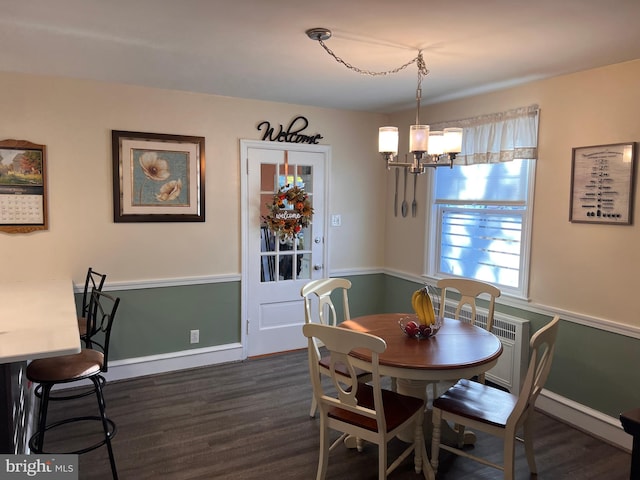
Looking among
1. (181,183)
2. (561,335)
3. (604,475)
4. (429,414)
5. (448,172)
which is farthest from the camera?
(448,172)

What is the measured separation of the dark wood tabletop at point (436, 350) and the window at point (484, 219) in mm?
906

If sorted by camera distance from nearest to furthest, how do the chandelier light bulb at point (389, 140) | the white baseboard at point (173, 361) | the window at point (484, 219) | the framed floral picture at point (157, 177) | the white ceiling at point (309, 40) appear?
the white ceiling at point (309, 40) → the chandelier light bulb at point (389, 140) → the window at point (484, 219) → the framed floral picture at point (157, 177) → the white baseboard at point (173, 361)

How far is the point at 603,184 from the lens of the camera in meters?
2.95

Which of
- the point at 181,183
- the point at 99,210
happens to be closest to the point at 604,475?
the point at 181,183

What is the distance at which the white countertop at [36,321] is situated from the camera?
183 centimetres

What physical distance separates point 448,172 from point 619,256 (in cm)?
164

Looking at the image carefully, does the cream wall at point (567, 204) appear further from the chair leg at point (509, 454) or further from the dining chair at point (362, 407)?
the dining chair at point (362, 407)

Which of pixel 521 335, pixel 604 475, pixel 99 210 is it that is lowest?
pixel 604 475

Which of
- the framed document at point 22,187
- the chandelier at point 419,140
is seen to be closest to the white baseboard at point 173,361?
the framed document at point 22,187

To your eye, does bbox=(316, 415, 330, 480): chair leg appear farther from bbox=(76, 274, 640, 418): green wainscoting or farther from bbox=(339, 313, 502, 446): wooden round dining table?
bbox=(76, 274, 640, 418): green wainscoting

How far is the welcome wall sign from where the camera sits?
4.24 meters

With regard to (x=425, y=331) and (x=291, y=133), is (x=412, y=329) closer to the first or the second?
(x=425, y=331)

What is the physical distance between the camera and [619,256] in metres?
2.89

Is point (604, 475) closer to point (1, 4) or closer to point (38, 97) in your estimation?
point (1, 4)
